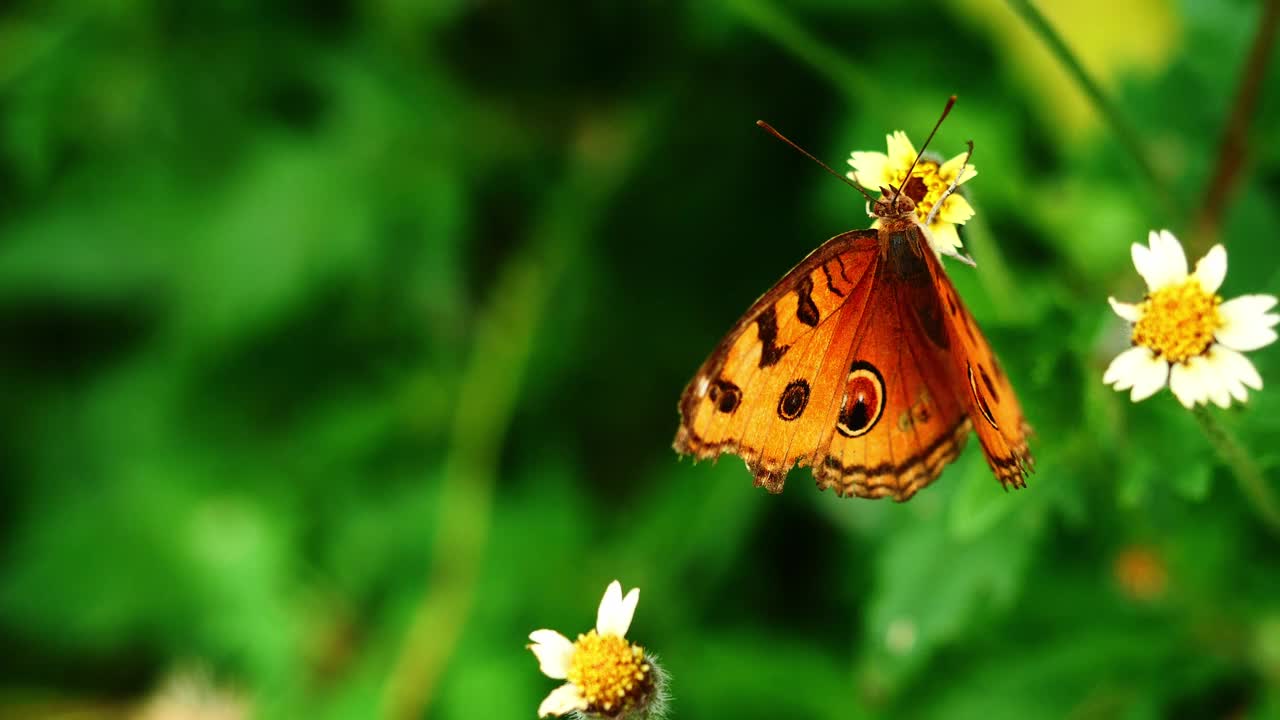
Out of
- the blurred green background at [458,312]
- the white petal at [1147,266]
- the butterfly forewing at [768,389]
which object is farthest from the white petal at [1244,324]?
the blurred green background at [458,312]

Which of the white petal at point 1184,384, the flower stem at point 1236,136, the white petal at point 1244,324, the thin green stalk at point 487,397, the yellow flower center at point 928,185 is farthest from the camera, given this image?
the thin green stalk at point 487,397

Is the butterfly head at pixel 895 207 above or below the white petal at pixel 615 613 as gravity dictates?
above

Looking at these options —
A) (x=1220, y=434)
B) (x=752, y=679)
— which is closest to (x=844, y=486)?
(x=1220, y=434)

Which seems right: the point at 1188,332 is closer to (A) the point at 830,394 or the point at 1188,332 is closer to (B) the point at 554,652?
(A) the point at 830,394

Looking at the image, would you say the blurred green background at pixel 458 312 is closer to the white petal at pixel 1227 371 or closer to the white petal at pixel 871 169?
the white petal at pixel 871 169

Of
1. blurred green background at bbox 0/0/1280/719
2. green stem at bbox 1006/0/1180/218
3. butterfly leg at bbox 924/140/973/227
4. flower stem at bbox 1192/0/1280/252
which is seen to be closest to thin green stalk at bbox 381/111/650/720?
blurred green background at bbox 0/0/1280/719

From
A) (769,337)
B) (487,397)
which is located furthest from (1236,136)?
(487,397)

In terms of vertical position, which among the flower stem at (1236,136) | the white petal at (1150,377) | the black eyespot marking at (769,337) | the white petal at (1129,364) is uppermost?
the flower stem at (1236,136)
